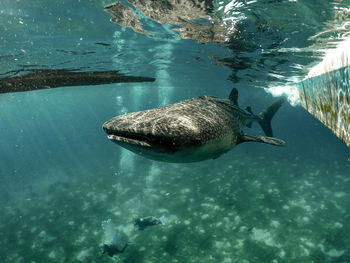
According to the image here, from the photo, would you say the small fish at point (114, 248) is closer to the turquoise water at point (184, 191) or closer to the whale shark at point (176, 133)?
the turquoise water at point (184, 191)

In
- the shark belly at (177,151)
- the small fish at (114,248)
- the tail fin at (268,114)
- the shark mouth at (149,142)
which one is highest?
the shark mouth at (149,142)

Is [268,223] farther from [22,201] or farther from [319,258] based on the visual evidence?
[22,201]

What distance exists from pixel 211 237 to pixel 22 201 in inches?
637

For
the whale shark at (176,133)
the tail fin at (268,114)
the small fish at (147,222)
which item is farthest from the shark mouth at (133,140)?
the small fish at (147,222)

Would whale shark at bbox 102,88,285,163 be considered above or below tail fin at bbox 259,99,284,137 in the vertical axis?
above

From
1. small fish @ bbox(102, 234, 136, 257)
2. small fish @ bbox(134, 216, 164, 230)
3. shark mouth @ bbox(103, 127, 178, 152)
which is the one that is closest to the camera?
shark mouth @ bbox(103, 127, 178, 152)

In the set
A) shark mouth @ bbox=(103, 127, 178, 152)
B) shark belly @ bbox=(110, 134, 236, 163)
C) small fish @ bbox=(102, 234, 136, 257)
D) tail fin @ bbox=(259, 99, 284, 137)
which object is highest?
shark mouth @ bbox=(103, 127, 178, 152)

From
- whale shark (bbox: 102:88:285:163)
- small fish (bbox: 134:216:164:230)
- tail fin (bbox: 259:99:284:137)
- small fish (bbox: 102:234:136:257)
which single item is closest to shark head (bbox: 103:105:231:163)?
whale shark (bbox: 102:88:285:163)

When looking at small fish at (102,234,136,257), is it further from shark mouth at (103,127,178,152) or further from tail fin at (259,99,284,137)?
shark mouth at (103,127,178,152)

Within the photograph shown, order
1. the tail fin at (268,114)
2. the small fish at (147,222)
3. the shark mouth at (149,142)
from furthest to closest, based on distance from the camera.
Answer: the small fish at (147,222)
the tail fin at (268,114)
the shark mouth at (149,142)

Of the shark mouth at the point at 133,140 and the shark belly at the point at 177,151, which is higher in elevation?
the shark mouth at the point at 133,140

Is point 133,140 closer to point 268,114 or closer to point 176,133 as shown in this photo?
point 176,133

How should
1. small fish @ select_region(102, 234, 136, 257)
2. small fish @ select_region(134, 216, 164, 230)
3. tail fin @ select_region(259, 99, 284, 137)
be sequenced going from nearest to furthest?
tail fin @ select_region(259, 99, 284, 137) < small fish @ select_region(102, 234, 136, 257) < small fish @ select_region(134, 216, 164, 230)

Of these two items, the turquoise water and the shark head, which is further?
the turquoise water
